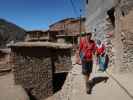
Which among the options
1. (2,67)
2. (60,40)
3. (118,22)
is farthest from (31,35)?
(118,22)

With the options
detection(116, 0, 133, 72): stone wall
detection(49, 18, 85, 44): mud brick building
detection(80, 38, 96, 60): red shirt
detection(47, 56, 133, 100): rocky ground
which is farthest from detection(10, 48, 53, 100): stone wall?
detection(49, 18, 85, 44): mud brick building

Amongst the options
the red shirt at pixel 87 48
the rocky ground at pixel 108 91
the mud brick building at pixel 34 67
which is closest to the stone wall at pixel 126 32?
the rocky ground at pixel 108 91

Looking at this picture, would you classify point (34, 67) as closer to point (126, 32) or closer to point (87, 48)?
point (126, 32)

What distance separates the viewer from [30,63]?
12266mm

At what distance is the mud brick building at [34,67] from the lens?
476 inches

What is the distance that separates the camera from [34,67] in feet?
40.5

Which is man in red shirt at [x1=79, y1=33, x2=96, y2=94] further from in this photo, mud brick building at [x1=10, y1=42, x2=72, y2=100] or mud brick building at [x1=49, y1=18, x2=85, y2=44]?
mud brick building at [x1=49, y1=18, x2=85, y2=44]

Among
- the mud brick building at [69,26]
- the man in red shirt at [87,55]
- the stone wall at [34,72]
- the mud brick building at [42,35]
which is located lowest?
the stone wall at [34,72]

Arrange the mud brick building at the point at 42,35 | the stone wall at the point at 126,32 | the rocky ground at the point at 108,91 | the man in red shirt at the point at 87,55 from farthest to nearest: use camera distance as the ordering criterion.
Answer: the mud brick building at the point at 42,35, the stone wall at the point at 126,32, the man in red shirt at the point at 87,55, the rocky ground at the point at 108,91

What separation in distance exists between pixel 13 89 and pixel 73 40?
1804 cm

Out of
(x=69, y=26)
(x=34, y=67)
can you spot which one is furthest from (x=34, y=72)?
(x=69, y=26)

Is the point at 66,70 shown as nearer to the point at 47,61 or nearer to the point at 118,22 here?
the point at 47,61

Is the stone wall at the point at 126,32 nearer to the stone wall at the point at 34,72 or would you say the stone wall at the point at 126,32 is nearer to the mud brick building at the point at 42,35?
the stone wall at the point at 34,72

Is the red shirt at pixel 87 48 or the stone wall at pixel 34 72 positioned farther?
the stone wall at pixel 34 72
